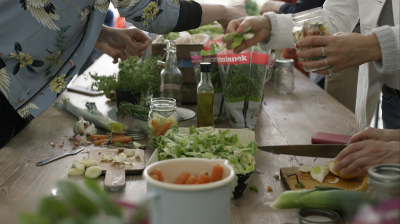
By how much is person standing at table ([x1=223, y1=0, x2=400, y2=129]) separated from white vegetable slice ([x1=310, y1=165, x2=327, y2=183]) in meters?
0.37

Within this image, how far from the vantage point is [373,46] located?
48.8 inches

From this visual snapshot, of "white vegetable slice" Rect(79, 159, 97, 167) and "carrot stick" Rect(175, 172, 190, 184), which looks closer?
"carrot stick" Rect(175, 172, 190, 184)

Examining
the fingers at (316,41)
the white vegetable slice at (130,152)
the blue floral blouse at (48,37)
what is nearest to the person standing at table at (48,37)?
the blue floral blouse at (48,37)

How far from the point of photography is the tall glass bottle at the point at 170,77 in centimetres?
190

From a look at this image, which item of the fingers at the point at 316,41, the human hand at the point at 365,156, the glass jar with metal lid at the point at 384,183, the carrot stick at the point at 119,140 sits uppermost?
the fingers at the point at 316,41

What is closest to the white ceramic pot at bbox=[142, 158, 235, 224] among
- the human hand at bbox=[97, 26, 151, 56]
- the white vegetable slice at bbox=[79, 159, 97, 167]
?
the white vegetable slice at bbox=[79, 159, 97, 167]

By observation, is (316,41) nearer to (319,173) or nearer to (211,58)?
(319,173)

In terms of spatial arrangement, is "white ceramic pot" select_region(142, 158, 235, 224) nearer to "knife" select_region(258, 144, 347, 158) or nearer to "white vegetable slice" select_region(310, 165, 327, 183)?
"white vegetable slice" select_region(310, 165, 327, 183)

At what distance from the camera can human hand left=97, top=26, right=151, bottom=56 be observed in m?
2.02

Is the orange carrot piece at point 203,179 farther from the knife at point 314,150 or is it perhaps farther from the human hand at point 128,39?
the human hand at point 128,39

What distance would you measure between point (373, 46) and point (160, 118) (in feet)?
2.45

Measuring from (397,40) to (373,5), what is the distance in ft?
1.30

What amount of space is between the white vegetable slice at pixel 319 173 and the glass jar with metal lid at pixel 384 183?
0.39 m

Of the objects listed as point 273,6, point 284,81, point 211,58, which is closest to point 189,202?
A: point 211,58
